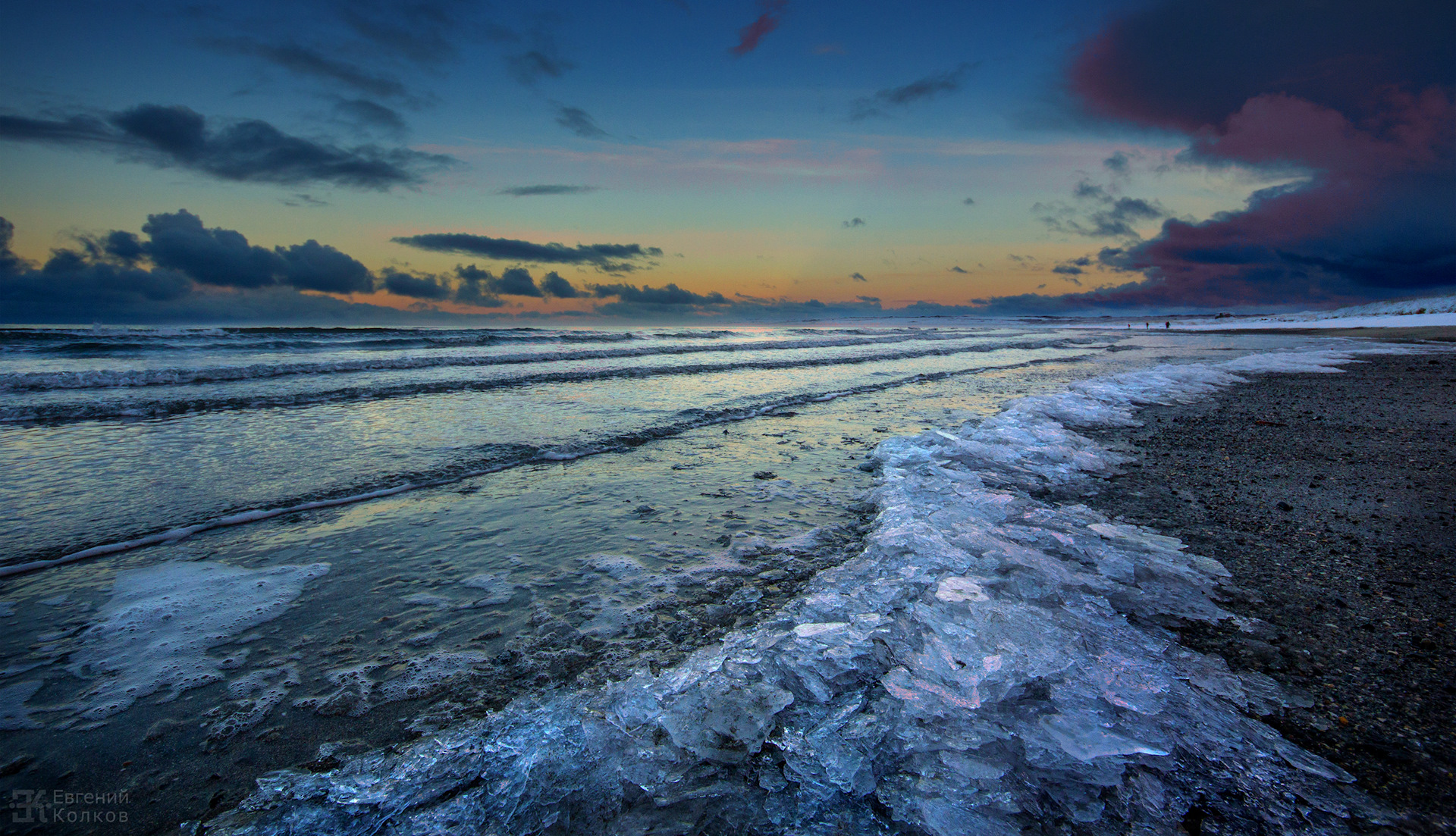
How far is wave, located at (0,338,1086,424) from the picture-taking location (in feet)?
32.8

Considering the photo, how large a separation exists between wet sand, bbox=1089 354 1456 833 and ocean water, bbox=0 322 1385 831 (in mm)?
294

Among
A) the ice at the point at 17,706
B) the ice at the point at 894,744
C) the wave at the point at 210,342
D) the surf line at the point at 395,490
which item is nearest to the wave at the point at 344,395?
the surf line at the point at 395,490

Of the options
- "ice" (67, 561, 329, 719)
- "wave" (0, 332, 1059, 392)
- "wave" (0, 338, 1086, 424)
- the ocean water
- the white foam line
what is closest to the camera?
the ocean water

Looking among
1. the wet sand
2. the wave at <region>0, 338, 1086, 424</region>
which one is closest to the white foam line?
the wet sand

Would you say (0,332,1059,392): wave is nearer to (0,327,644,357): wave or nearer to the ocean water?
the ocean water

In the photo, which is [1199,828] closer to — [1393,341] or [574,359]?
[574,359]

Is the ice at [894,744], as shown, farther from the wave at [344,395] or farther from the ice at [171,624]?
the wave at [344,395]

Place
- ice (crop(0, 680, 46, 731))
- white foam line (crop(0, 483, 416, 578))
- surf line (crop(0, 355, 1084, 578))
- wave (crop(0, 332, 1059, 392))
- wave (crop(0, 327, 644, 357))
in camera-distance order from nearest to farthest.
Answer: ice (crop(0, 680, 46, 731)) < white foam line (crop(0, 483, 416, 578)) < surf line (crop(0, 355, 1084, 578)) < wave (crop(0, 332, 1059, 392)) < wave (crop(0, 327, 644, 357))

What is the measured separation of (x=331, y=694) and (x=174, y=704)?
0.71 meters

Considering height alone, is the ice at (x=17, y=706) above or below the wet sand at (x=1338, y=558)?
below

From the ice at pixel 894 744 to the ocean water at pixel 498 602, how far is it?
2 centimetres

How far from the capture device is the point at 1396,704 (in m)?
2.36

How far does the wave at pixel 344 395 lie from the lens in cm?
1000

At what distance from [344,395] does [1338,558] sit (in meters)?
15.5
